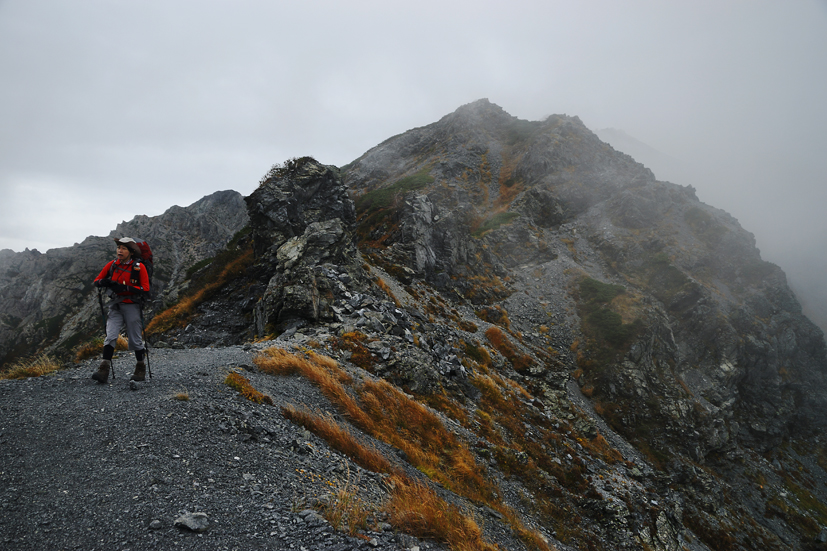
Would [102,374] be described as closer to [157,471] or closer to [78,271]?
[157,471]

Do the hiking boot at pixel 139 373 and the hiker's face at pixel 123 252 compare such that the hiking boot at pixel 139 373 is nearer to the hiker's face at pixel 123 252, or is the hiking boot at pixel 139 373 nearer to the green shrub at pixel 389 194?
the hiker's face at pixel 123 252

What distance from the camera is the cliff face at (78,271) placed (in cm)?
7431

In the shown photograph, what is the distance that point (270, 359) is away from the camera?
11867 millimetres

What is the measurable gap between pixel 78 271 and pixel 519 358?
119404 mm

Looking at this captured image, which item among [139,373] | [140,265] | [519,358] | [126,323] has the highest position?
[140,265]

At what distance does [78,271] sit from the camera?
89625 millimetres

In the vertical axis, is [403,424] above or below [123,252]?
below

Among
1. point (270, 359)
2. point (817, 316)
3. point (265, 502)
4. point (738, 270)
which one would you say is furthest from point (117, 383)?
point (817, 316)

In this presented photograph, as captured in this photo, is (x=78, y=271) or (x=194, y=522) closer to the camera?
(x=194, y=522)

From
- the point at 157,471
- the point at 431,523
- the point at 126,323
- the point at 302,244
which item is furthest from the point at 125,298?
the point at 302,244

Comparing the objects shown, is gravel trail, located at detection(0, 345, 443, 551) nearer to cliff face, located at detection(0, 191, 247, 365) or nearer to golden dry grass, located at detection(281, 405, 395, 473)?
golden dry grass, located at detection(281, 405, 395, 473)

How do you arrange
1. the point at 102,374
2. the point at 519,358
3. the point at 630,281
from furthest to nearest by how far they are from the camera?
1. the point at 630,281
2. the point at 519,358
3. the point at 102,374

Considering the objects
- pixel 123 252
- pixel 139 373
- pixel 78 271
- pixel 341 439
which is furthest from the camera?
pixel 78 271

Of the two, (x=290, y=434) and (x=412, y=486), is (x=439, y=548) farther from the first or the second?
(x=290, y=434)
